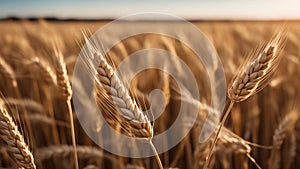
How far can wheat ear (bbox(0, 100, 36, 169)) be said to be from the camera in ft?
3.07

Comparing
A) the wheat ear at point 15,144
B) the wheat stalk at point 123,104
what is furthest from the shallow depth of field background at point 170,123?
the wheat ear at point 15,144

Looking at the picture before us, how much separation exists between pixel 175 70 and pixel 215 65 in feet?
2.03

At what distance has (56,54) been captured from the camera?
4.39 ft

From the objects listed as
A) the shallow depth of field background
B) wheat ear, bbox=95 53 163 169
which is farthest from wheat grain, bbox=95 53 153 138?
the shallow depth of field background

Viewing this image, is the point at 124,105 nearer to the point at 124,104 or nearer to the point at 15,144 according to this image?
the point at 124,104

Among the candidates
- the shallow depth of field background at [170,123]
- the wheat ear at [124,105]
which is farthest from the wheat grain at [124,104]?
the shallow depth of field background at [170,123]

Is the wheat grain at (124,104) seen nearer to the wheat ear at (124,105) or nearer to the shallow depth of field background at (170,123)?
the wheat ear at (124,105)

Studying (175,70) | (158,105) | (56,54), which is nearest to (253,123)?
(175,70)

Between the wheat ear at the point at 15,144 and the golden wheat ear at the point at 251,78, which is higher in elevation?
the golden wheat ear at the point at 251,78

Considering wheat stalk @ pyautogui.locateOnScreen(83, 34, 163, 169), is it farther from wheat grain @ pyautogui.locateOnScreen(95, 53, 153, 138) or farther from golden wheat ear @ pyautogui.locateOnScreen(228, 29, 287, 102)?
golden wheat ear @ pyautogui.locateOnScreen(228, 29, 287, 102)

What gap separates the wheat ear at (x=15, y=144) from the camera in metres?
0.94

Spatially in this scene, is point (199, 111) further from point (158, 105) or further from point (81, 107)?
point (81, 107)

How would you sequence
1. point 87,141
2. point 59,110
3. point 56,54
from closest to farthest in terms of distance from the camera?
point 56,54 → point 87,141 → point 59,110

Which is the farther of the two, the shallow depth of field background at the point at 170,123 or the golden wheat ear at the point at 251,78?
the shallow depth of field background at the point at 170,123
